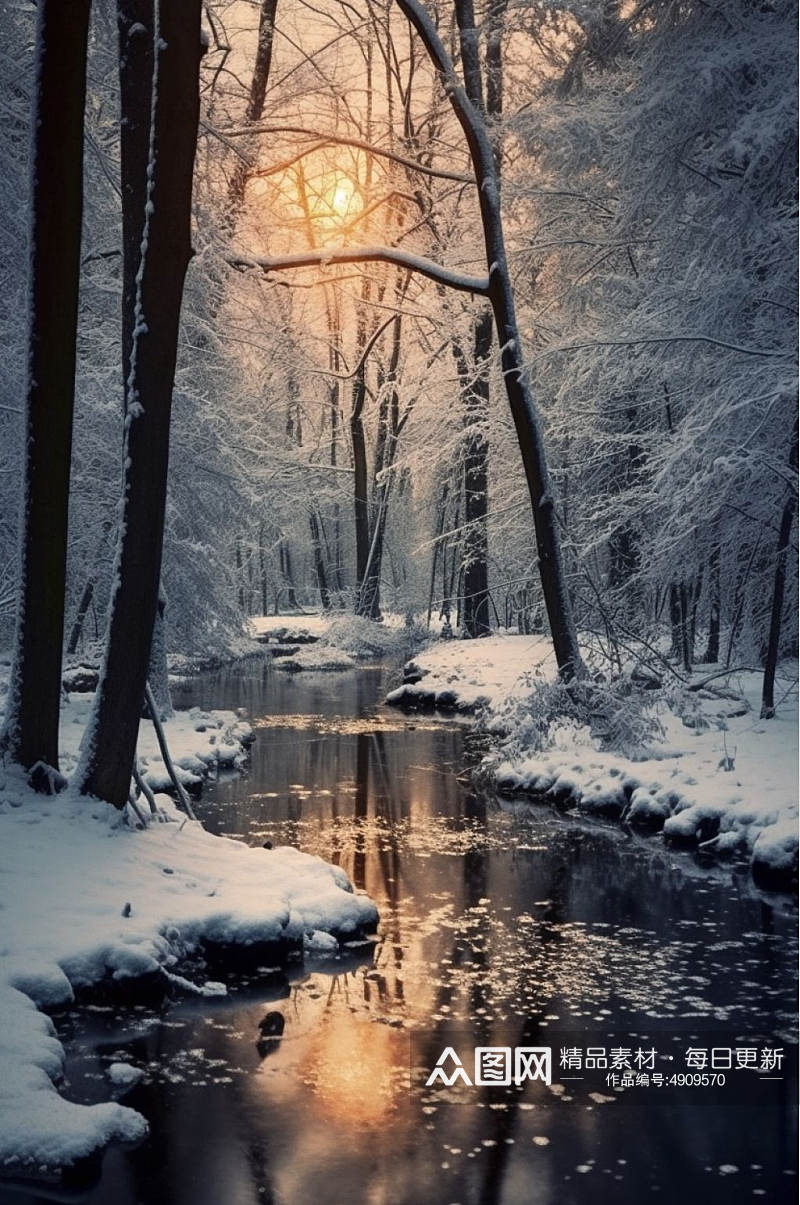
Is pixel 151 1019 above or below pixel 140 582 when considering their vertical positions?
below

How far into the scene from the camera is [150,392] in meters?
9.28

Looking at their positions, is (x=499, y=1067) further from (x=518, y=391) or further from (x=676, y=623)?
(x=676, y=623)

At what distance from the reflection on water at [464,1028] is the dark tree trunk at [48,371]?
119 inches

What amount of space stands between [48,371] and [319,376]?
12217 millimetres

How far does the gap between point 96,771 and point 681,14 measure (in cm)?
958

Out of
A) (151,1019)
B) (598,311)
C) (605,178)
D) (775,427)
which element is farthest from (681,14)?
(151,1019)

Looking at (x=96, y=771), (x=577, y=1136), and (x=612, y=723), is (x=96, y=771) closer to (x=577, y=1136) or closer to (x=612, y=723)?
(x=577, y=1136)

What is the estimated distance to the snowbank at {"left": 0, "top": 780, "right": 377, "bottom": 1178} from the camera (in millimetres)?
5270

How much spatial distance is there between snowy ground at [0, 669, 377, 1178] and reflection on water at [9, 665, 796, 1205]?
→ 0.79ft

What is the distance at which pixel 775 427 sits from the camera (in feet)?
39.2

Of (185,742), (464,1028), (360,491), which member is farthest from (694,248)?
(360,491)

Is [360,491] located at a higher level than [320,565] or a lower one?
higher

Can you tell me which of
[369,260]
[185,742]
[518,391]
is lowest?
[185,742]

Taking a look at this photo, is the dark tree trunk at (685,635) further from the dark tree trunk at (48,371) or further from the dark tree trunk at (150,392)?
the dark tree trunk at (48,371)
